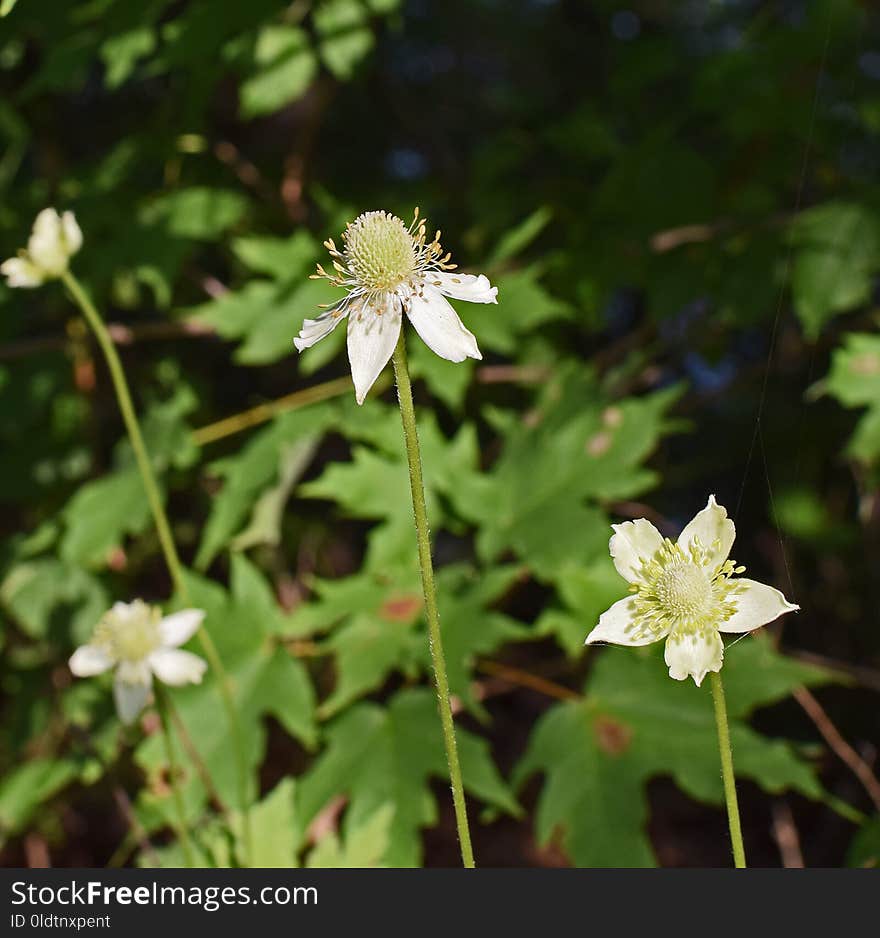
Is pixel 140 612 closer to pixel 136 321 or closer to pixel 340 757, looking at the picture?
pixel 340 757

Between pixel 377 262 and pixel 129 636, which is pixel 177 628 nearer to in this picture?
pixel 129 636

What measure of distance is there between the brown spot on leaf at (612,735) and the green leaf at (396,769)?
19 centimetres

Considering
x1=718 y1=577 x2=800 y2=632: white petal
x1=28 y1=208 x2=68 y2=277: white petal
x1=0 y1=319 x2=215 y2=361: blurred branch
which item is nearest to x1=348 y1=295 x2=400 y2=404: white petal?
x1=718 y1=577 x2=800 y2=632: white petal

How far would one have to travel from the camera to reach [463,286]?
912 mm

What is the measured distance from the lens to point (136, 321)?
10.4 ft

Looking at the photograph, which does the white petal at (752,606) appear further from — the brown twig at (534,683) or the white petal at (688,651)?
the brown twig at (534,683)

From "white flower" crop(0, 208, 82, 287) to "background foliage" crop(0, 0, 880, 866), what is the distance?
592mm

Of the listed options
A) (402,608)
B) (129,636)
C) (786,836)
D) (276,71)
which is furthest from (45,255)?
(786,836)

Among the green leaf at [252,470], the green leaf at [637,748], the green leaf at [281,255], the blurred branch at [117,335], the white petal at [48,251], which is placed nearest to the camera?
the white petal at [48,251]

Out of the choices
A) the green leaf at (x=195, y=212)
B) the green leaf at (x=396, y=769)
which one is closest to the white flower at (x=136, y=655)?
the green leaf at (x=396, y=769)

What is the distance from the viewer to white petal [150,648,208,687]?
1343mm

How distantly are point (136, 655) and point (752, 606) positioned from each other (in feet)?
2.68

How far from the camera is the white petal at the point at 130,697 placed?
1.32 m

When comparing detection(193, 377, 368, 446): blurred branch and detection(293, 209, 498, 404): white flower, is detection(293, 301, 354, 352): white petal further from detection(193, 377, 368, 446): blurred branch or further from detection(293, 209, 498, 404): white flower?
detection(193, 377, 368, 446): blurred branch
